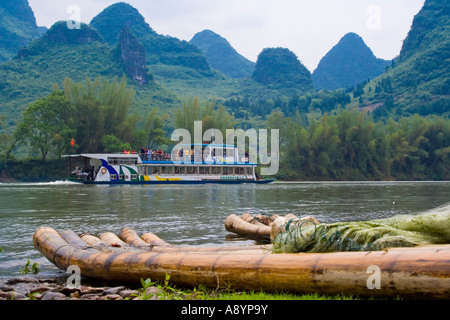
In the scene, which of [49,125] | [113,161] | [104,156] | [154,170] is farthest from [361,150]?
[49,125]

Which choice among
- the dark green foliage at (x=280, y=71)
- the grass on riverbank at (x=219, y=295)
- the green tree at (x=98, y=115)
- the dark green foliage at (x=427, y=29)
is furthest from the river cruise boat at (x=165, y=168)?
the dark green foliage at (x=280, y=71)

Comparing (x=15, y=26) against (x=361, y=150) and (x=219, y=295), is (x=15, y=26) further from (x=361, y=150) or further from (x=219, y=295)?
(x=219, y=295)

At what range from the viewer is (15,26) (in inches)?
6412

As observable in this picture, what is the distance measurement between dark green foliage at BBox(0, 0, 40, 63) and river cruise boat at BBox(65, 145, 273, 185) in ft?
378

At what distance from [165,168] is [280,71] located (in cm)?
13820

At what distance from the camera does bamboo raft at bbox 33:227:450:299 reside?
3.98 metres

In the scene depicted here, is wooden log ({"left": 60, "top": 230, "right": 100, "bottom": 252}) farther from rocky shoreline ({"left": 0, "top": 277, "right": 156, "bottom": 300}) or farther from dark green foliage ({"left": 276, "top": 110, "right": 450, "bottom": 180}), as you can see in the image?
dark green foliage ({"left": 276, "top": 110, "right": 450, "bottom": 180})

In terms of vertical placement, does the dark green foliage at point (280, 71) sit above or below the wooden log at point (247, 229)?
above

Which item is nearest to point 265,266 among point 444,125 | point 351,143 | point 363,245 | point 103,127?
point 363,245

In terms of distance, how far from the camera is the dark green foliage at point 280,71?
566 feet

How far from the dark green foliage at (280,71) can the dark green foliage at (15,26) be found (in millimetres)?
80577

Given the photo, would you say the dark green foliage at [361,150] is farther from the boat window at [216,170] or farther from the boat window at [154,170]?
the boat window at [154,170]
